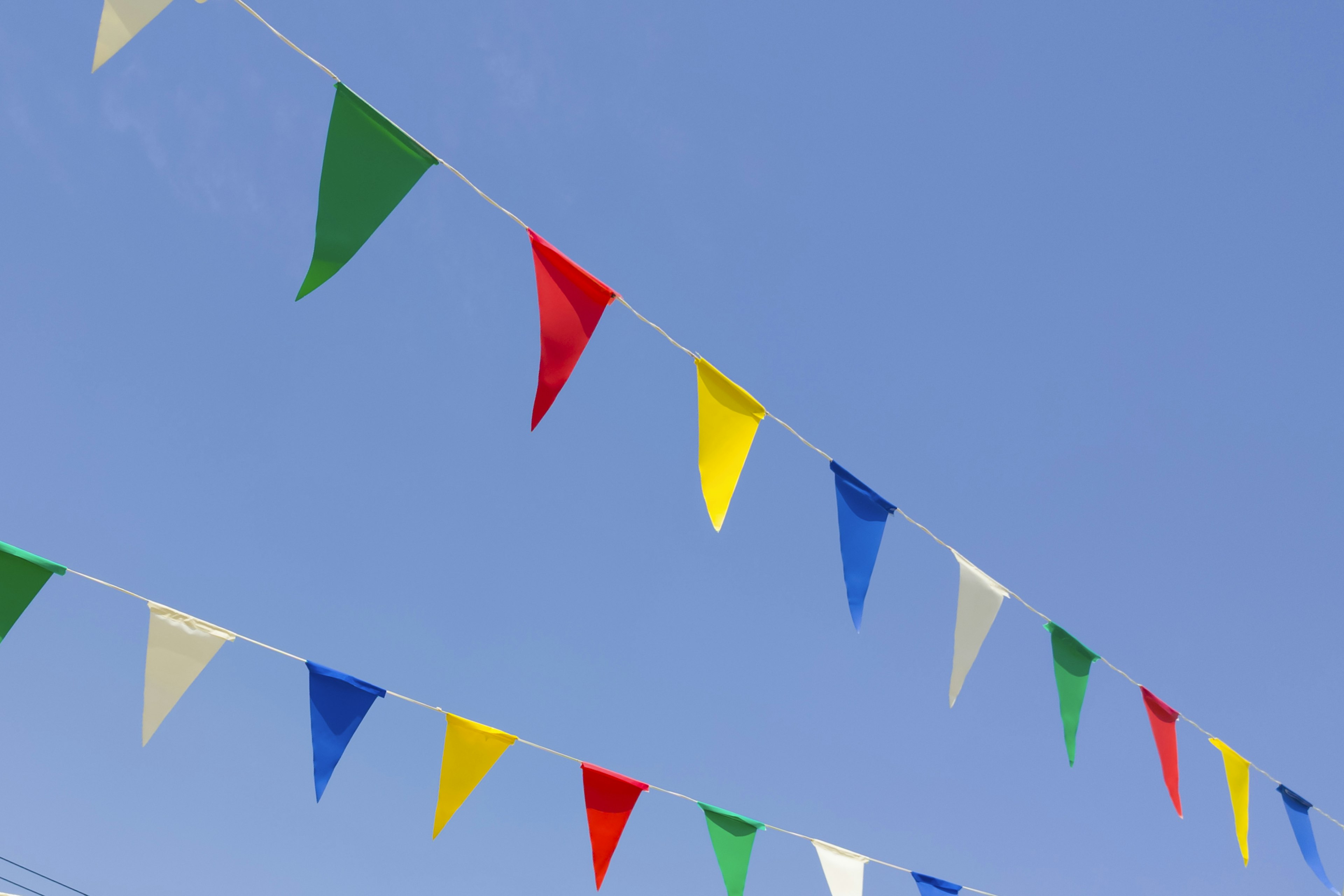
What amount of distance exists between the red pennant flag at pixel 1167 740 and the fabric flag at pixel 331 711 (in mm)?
4076

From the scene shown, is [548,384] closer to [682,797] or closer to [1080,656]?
[682,797]

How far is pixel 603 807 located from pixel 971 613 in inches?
72.9

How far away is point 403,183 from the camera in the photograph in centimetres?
259

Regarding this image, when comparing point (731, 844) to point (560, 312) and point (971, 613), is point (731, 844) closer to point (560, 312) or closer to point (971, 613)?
point (971, 613)

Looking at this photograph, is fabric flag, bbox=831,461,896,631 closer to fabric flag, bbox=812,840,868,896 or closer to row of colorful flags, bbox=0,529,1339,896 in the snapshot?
row of colorful flags, bbox=0,529,1339,896

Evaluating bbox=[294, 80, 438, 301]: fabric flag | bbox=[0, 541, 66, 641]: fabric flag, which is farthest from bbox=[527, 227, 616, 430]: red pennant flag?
bbox=[0, 541, 66, 641]: fabric flag

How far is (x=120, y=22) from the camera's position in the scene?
7.09 feet

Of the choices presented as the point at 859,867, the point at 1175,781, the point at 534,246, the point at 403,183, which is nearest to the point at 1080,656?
the point at 1175,781

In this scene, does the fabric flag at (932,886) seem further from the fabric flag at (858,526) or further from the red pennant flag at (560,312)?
the red pennant flag at (560,312)

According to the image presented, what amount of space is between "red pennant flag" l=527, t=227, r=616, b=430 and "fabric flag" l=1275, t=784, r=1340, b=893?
5.71 m

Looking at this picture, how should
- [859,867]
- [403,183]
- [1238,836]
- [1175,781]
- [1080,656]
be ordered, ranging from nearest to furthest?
1. [403,183]
2. [859,867]
3. [1080,656]
4. [1175,781]
5. [1238,836]

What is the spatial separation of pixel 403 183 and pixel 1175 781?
16.5 feet

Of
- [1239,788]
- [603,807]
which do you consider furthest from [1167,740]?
[603,807]

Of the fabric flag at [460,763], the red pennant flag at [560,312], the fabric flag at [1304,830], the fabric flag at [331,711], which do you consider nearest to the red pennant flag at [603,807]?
the fabric flag at [460,763]
